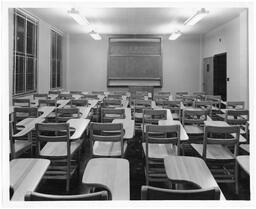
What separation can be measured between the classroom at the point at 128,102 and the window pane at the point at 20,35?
0.03 metres

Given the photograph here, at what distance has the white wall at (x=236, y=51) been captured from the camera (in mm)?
8281

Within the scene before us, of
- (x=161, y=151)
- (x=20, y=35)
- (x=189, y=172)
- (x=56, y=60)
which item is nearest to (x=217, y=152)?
(x=161, y=151)

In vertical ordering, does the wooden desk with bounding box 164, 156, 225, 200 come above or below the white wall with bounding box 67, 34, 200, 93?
below

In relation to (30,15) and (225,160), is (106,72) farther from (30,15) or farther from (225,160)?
(225,160)

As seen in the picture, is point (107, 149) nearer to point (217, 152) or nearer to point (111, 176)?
point (217, 152)

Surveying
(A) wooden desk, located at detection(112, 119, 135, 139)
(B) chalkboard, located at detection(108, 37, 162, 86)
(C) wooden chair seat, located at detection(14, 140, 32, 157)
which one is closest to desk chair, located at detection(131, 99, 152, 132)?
(A) wooden desk, located at detection(112, 119, 135, 139)

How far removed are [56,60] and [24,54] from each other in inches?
136

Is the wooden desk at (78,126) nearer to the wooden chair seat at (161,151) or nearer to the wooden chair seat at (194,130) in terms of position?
the wooden chair seat at (161,151)

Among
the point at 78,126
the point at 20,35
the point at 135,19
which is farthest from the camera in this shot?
the point at 135,19

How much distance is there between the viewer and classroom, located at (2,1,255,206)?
2.25 m

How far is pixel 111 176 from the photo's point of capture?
2234 mm

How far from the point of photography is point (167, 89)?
1341cm

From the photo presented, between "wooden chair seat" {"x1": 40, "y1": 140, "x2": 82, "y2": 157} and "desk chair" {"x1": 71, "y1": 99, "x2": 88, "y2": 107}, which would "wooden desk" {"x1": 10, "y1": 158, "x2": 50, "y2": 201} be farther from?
"desk chair" {"x1": 71, "y1": 99, "x2": 88, "y2": 107}

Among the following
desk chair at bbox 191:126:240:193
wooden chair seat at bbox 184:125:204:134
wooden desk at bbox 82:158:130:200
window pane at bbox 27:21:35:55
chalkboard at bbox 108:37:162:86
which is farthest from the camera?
chalkboard at bbox 108:37:162:86
